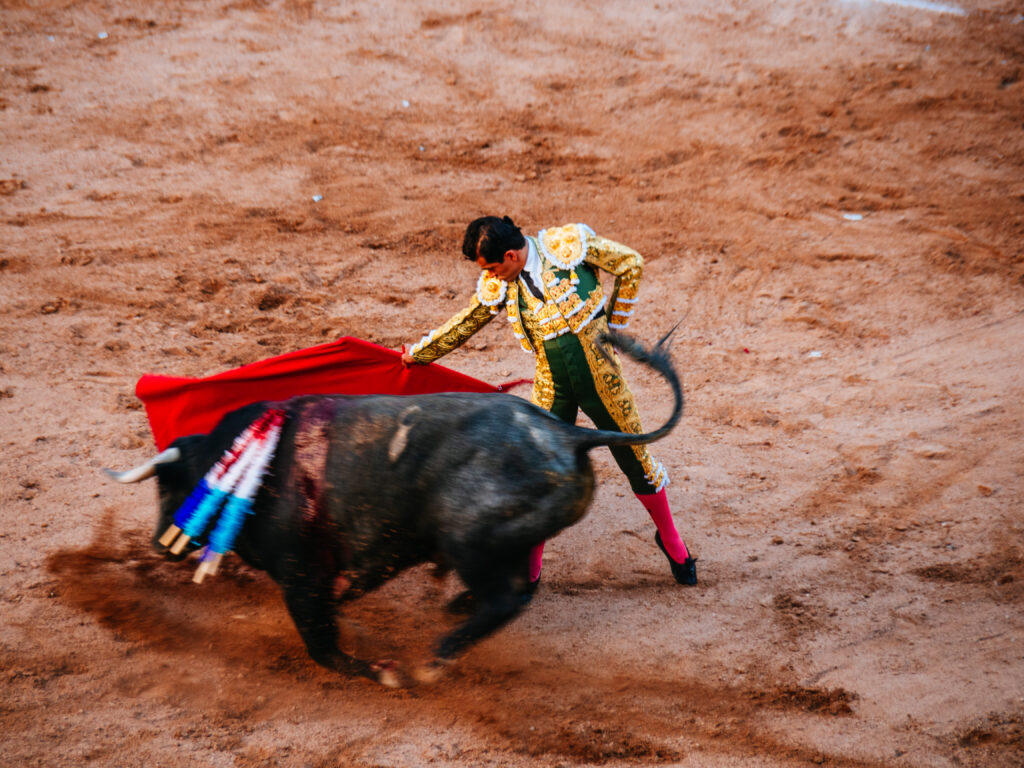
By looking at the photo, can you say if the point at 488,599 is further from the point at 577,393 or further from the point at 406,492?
the point at 577,393

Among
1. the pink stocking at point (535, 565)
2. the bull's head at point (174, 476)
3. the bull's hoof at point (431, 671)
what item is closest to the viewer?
the bull's hoof at point (431, 671)

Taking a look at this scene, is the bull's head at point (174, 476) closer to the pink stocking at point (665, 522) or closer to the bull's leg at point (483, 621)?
the bull's leg at point (483, 621)

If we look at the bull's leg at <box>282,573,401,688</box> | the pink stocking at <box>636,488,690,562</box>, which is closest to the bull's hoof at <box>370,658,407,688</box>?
the bull's leg at <box>282,573,401,688</box>

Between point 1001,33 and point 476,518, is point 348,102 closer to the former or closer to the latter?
point 476,518

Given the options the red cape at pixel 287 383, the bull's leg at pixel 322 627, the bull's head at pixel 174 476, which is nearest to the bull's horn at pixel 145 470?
the bull's head at pixel 174 476

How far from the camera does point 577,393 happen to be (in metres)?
3.61

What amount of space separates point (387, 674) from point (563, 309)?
1.74 meters


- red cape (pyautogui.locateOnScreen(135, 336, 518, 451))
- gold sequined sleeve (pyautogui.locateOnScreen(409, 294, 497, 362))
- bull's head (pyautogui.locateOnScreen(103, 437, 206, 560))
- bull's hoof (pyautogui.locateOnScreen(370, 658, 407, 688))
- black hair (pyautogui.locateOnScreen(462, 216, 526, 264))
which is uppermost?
black hair (pyautogui.locateOnScreen(462, 216, 526, 264))

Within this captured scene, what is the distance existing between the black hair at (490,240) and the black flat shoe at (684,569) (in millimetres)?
1669

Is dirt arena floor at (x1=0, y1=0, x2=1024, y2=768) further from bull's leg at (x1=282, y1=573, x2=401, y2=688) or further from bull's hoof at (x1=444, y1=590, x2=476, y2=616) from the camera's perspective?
bull's hoof at (x1=444, y1=590, x2=476, y2=616)

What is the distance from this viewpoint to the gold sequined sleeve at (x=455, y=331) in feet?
11.9

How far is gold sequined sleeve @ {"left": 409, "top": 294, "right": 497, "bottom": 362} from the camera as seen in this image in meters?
3.63

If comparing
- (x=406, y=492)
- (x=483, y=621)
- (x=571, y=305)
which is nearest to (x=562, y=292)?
(x=571, y=305)

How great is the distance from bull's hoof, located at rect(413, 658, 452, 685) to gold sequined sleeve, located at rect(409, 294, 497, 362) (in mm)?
1354
